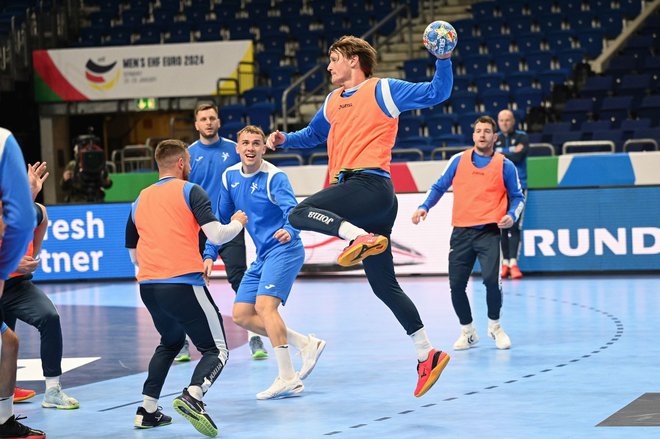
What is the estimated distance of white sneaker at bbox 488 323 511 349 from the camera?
31.8 ft

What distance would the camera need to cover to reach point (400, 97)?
7.18 metres

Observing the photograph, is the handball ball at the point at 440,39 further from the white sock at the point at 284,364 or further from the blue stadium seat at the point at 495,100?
the blue stadium seat at the point at 495,100

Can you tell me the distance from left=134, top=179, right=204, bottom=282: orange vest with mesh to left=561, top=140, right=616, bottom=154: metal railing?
1254 centimetres

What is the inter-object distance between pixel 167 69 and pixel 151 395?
63.7ft

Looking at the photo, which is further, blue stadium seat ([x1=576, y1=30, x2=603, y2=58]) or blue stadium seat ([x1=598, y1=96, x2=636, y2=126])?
blue stadium seat ([x1=576, y1=30, x2=603, y2=58])

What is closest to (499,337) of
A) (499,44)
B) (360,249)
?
(360,249)

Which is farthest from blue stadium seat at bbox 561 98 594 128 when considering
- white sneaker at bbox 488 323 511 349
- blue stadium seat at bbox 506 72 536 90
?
white sneaker at bbox 488 323 511 349

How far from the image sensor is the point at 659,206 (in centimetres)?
1532

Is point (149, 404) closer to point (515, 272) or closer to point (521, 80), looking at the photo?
point (515, 272)

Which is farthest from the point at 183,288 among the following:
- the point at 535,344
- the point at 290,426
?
the point at 535,344

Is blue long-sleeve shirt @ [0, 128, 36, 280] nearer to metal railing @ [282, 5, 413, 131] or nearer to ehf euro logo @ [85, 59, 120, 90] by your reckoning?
metal railing @ [282, 5, 413, 131]

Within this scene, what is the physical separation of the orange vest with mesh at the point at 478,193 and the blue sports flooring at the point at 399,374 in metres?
1.18

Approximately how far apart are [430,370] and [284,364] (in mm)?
1132

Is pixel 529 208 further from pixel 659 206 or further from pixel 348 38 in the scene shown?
pixel 348 38
